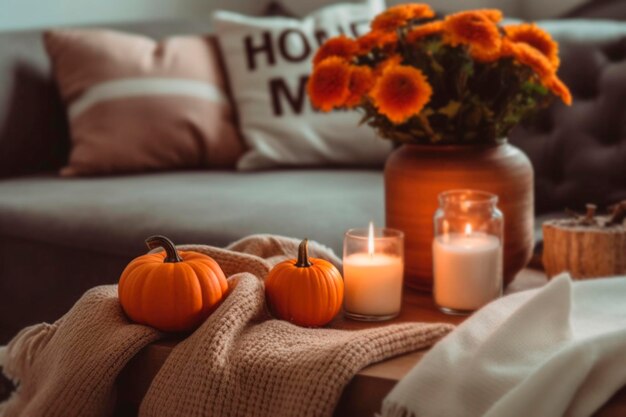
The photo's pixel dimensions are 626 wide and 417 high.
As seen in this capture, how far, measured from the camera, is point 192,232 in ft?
5.09

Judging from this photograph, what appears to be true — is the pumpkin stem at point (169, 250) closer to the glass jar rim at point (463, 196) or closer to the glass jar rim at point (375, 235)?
the glass jar rim at point (375, 235)

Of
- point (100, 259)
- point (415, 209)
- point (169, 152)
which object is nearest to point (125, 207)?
point (100, 259)

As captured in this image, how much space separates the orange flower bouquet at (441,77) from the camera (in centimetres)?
103

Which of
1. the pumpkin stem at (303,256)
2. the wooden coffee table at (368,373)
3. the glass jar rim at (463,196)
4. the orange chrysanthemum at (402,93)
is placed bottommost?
the wooden coffee table at (368,373)

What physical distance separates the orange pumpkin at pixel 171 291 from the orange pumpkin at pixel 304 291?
64 millimetres

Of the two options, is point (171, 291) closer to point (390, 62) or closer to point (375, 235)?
point (375, 235)

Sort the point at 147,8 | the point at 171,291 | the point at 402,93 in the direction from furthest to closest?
the point at 147,8 → the point at 402,93 → the point at 171,291

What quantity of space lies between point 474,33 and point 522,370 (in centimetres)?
46

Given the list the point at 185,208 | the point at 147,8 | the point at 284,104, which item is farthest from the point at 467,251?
the point at 147,8

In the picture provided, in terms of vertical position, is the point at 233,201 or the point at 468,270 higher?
the point at 468,270

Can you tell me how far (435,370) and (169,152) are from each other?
4.89ft

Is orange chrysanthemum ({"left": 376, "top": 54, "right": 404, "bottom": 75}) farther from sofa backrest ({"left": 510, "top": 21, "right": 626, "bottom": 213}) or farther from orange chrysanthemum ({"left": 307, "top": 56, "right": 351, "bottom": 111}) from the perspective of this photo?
sofa backrest ({"left": 510, "top": 21, "right": 626, "bottom": 213})

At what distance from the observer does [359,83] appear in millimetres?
1072

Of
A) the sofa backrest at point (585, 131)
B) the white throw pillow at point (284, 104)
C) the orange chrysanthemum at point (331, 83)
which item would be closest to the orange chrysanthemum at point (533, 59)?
the orange chrysanthemum at point (331, 83)
